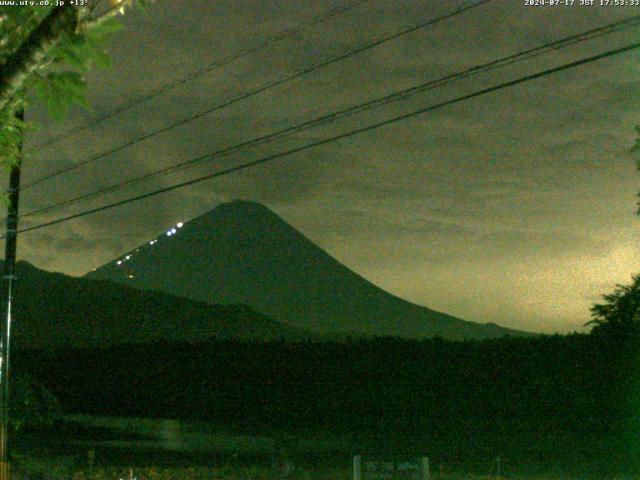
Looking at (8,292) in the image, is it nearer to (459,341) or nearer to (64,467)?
(64,467)

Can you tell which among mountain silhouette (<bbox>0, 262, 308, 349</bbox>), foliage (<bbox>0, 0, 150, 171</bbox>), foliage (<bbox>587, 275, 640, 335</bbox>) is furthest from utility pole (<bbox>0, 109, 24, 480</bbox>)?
mountain silhouette (<bbox>0, 262, 308, 349</bbox>)

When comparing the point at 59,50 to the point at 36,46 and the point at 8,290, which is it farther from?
the point at 8,290

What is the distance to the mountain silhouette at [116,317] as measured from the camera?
393 ft

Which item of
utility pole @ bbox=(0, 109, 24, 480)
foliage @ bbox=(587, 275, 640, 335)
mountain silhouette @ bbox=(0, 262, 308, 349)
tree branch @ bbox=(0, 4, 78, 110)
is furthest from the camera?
mountain silhouette @ bbox=(0, 262, 308, 349)

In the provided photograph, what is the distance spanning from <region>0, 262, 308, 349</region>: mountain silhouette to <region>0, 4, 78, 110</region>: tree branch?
109833 mm

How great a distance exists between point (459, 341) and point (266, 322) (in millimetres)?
115324

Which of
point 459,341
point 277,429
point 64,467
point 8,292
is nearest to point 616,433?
point 459,341

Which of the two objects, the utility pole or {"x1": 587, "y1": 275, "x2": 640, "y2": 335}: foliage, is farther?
{"x1": 587, "y1": 275, "x2": 640, "y2": 335}: foliage

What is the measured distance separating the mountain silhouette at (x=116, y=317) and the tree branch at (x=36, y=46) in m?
110

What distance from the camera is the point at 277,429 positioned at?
36.3m

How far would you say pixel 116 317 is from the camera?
130 metres

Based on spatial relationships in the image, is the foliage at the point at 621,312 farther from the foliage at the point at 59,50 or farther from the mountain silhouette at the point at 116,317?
the mountain silhouette at the point at 116,317

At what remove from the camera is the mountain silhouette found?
119688 mm

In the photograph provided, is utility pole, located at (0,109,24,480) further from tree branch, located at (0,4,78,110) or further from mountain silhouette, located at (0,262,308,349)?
mountain silhouette, located at (0,262,308,349)
